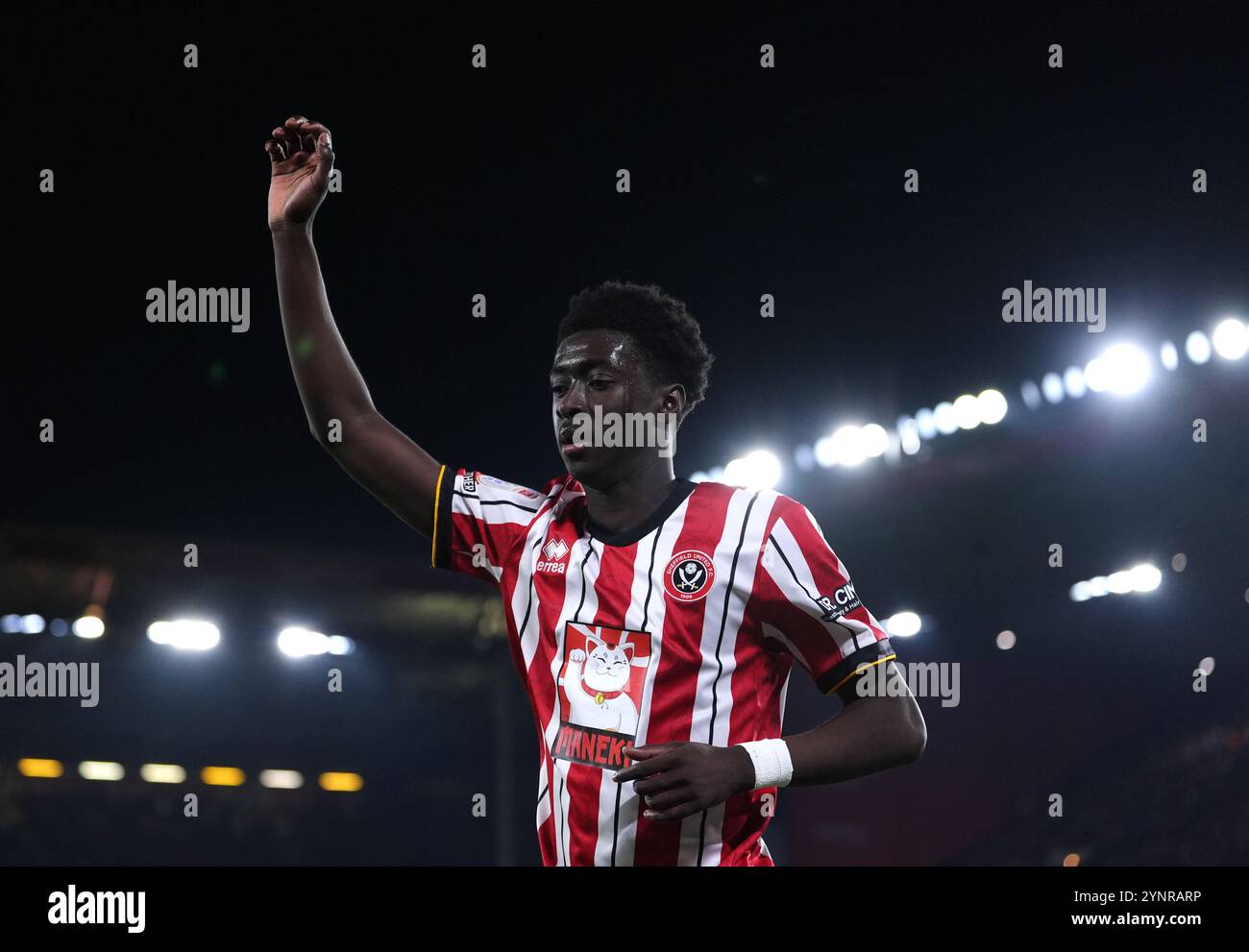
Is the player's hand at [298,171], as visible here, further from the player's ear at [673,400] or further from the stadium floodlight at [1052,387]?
the stadium floodlight at [1052,387]

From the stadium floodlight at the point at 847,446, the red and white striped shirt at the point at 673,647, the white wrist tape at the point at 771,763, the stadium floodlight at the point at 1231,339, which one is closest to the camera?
the white wrist tape at the point at 771,763

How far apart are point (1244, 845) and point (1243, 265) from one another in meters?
6.35

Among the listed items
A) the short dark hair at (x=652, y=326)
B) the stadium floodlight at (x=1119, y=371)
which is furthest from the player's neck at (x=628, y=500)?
the stadium floodlight at (x=1119, y=371)

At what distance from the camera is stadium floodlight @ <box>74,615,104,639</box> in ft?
47.5

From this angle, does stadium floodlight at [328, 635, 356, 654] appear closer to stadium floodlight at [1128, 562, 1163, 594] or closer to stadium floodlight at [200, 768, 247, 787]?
stadium floodlight at [200, 768, 247, 787]

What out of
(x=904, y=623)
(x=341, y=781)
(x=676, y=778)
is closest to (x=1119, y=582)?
(x=904, y=623)

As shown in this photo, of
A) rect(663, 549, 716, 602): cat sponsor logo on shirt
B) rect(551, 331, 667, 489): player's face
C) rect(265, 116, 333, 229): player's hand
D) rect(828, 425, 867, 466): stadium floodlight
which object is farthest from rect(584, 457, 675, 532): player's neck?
rect(828, 425, 867, 466): stadium floodlight

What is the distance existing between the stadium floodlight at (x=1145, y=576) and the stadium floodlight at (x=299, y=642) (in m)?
10.9

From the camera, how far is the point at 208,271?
27.7 ft

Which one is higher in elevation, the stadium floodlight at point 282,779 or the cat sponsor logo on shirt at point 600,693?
the stadium floodlight at point 282,779

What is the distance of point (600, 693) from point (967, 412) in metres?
10.6

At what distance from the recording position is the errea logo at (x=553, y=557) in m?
2.75

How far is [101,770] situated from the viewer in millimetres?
16969

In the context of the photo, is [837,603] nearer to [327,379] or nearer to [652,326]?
[652,326]
